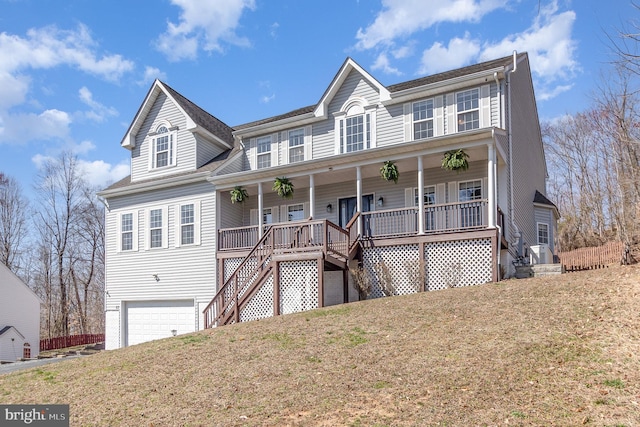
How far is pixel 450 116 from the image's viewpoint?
646 inches

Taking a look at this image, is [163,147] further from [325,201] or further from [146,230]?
[325,201]

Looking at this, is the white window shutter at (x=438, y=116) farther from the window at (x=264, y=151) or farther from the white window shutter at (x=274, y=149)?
the window at (x=264, y=151)

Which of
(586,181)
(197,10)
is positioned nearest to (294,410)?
(197,10)

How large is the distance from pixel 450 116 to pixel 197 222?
9.99 metres

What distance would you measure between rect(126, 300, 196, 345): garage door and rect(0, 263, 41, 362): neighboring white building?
35.1 feet

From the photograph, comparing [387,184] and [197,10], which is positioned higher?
[197,10]

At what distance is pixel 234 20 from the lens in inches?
542

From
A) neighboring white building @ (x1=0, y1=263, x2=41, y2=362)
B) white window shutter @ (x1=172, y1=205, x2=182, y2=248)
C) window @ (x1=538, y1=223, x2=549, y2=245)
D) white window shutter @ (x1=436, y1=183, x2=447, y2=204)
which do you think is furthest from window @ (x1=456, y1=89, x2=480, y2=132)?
neighboring white building @ (x1=0, y1=263, x2=41, y2=362)

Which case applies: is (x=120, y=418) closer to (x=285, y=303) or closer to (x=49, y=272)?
(x=285, y=303)

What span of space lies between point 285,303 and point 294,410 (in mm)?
8429

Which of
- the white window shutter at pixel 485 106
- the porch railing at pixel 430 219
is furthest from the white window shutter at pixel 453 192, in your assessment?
the white window shutter at pixel 485 106

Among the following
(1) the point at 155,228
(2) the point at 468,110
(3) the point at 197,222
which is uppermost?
(2) the point at 468,110

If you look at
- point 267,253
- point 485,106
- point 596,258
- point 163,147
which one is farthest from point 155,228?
point 596,258

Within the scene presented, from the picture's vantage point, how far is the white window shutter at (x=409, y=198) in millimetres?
16984
